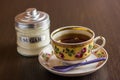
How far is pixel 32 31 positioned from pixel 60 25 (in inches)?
9.4

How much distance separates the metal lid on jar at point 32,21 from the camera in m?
0.75

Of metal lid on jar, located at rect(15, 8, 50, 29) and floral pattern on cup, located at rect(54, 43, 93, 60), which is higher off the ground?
metal lid on jar, located at rect(15, 8, 50, 29)

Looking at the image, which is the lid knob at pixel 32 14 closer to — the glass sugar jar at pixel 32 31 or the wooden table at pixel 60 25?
the glass sugar jar at pixel 32 31

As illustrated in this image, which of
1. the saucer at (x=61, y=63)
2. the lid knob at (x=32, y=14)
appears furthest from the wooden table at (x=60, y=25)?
the lid knob at (x=32, y=14)

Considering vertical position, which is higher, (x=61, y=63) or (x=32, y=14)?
(x=32, y=14)

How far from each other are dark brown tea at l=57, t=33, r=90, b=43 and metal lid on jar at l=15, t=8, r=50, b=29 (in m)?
0.06

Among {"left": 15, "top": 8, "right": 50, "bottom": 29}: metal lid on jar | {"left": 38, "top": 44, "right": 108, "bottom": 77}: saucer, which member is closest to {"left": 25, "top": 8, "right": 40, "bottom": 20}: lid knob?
{"left": 15, "top": 8, "right": 50, "bottom": 29}: metal lid on jar

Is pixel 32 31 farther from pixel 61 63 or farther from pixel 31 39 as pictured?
Result: pixel 61 63

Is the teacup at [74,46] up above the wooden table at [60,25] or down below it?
above

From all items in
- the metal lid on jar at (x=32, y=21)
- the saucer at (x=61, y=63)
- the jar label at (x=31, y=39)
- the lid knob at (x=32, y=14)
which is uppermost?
the lid knob at (x=32, y=14)

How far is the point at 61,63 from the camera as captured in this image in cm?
72

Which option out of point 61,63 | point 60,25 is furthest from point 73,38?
point 60,25

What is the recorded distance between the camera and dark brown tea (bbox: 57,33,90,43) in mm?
733

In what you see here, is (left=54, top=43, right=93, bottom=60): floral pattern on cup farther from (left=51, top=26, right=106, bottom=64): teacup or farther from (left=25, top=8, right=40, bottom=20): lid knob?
(left=25, top=8, right=40, bottom=20): lid knob
